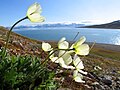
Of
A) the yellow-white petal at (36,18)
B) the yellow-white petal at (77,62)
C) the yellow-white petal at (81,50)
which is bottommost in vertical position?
the yellow-white petal at (77,62)

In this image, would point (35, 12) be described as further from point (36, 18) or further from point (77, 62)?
point (77, 62)

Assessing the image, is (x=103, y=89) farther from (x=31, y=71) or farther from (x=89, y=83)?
(x=31, y=71)

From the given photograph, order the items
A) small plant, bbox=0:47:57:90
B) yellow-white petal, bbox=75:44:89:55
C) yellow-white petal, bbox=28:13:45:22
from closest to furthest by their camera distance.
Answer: yellow-white petal, bbox=28:13:45:22 < yellow-white petal, bbox=75:44:89:55 < small plant, bbox=0:47:57:90

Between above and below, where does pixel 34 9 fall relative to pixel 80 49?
above

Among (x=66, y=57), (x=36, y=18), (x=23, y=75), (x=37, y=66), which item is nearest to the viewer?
(x=36, y=18)


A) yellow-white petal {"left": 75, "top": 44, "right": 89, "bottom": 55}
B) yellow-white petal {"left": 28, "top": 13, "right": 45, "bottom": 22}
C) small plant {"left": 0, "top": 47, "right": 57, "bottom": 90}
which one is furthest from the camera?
small plant {"left": 0, "top": 47, "right": 57, "bottom": 90}

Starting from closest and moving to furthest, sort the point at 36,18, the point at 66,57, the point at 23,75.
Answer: the point at 36,18
the point at 66,57
the point at 23,75

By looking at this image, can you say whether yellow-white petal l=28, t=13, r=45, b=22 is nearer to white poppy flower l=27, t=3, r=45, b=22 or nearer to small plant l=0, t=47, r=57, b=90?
white poppy flower l=27, t=3, r=45, b=22

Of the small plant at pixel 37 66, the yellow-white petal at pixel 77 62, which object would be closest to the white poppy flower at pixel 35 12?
the small plant at pixel 37 66

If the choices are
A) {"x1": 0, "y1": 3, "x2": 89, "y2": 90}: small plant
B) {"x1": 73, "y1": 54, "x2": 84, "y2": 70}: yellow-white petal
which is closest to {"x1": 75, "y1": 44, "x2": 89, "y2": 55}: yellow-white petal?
{"x1": 0, "y1": 3, "x2": 89, "y2": 90}: small plant

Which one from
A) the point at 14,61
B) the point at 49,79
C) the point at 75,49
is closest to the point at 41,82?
Result: the point at 49,79

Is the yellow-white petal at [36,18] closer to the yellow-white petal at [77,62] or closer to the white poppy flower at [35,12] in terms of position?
the white poppy flower at [35,12]

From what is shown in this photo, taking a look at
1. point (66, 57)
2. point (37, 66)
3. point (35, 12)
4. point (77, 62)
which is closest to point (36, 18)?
point (35, 12)
